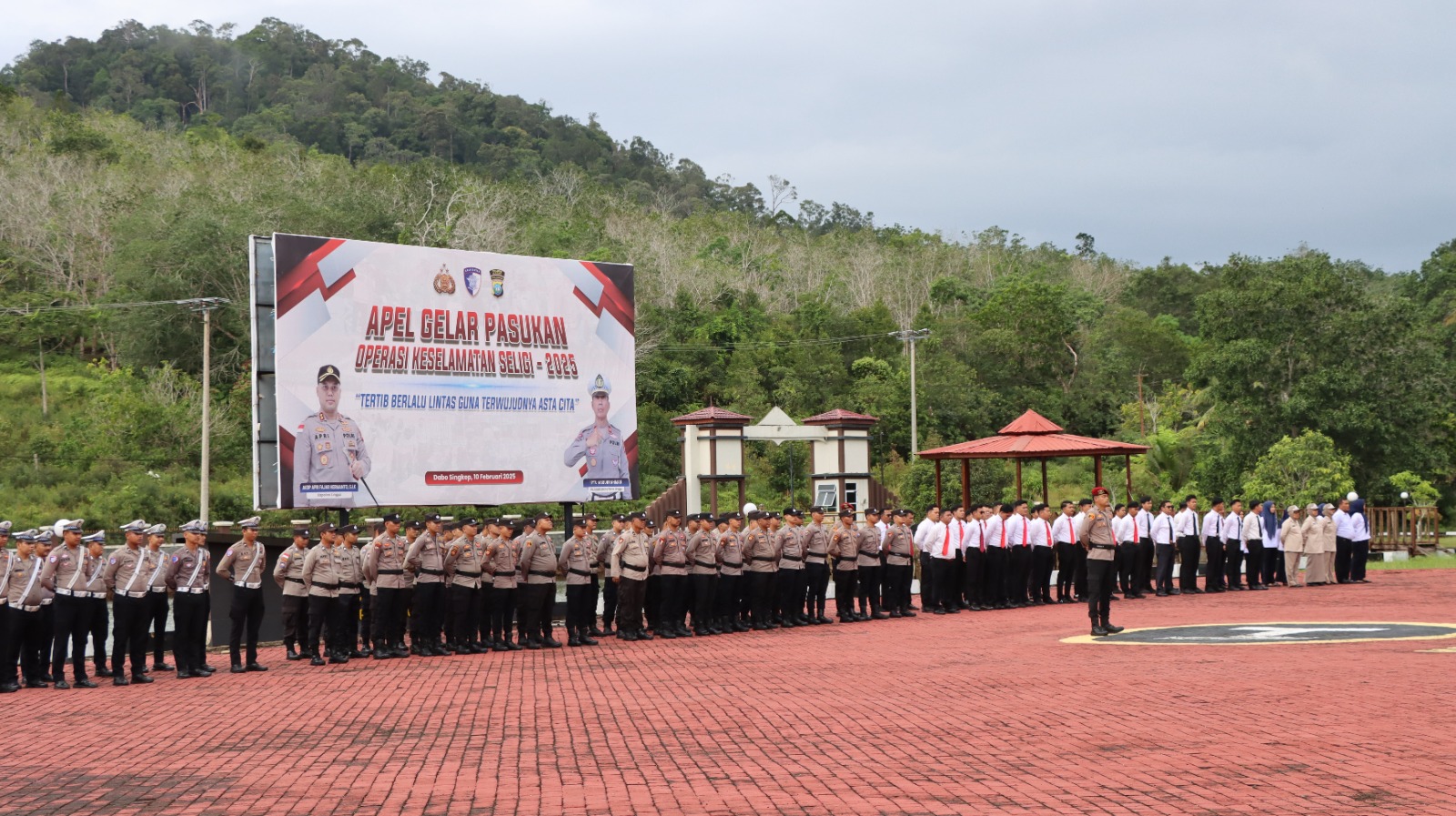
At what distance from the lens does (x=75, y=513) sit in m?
34.8

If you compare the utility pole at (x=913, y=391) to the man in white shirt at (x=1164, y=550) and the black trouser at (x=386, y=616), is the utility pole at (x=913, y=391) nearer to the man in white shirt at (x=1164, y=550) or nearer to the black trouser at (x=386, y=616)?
the man in white shirt at (x=1164, y=550)

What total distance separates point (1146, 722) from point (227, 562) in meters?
9.59

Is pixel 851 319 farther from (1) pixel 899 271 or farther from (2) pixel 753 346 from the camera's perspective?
(1) pixel 899 271

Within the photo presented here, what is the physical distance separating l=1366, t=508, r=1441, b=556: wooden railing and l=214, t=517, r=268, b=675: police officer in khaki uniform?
85.8 feet

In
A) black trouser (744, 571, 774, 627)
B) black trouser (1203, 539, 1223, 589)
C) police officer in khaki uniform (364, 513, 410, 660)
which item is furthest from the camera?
black trouser (1203, 539, 1223, 589)

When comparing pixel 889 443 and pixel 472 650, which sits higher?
pixel 889 443

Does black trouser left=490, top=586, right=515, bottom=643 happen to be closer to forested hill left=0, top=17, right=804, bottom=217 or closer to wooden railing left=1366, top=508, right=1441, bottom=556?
wooden railing left=1366, top=508, right=1441, bottom=556

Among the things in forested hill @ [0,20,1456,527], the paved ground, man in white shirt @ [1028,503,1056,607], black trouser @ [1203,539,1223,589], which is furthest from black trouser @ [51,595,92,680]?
forested hill @ [0,20,1456,527]

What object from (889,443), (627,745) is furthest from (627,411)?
(889,443)

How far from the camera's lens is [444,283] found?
1989cm

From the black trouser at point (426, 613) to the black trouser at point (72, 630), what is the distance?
349cm

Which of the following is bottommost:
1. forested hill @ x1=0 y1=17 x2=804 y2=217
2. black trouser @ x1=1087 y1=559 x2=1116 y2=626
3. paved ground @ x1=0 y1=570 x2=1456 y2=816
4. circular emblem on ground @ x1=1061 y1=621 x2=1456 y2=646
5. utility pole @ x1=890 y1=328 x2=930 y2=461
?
circular emblem on ground @ x1=1061 y1=621 x2=1456 y2=646

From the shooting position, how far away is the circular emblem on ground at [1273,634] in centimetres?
1406

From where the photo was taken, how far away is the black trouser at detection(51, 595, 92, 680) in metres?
13.0
